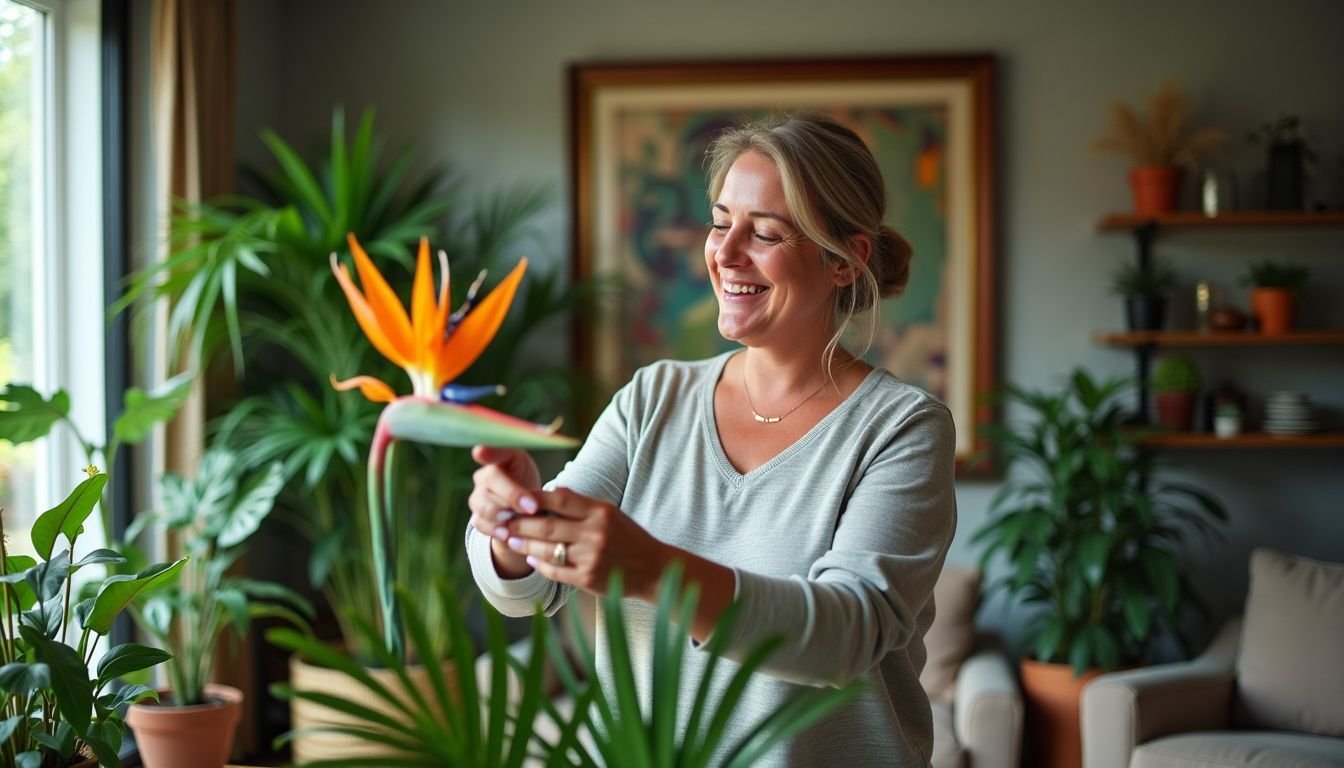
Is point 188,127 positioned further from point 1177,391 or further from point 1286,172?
point 1286,172

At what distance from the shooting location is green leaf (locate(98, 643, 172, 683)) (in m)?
1.60

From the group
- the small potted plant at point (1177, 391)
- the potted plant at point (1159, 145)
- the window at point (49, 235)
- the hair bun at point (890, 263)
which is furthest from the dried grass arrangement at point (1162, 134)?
the window at point (49, 235)

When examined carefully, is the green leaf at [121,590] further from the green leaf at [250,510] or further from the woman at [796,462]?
the green leaf at [250,510]

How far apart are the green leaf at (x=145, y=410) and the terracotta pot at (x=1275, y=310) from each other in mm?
3127

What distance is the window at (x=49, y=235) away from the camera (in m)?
3.04

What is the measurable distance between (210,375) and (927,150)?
92.8 inches

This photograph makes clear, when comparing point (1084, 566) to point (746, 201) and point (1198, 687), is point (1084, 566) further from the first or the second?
point (746, 201)

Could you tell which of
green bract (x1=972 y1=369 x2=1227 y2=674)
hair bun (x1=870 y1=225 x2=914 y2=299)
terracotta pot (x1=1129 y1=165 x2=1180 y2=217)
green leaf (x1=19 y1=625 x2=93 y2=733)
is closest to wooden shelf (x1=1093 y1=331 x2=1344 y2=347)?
green bract (x1=972 y1=369 x2=1227 y2=674)

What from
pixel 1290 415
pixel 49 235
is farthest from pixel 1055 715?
pixel 49 235

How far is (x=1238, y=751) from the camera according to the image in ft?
9.55

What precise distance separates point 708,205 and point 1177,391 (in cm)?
160

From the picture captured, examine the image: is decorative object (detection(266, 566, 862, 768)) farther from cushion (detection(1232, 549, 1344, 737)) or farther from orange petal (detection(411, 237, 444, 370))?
cushion (detection(1232, 549, 1344, 737))

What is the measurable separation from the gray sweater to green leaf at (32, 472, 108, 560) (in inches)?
24.8

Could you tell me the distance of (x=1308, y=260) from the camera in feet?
12.9
